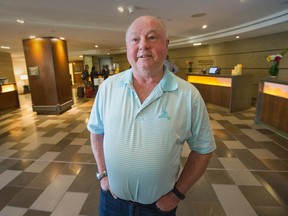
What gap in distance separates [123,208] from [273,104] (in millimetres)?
4807

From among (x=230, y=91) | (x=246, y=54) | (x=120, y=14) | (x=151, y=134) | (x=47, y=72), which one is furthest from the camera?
(x=246, y=54)

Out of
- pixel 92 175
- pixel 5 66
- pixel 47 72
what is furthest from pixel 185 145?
pixel 5 66

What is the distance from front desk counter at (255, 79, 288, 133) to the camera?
13.6ft

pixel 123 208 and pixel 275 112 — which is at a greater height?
pixel 123 208

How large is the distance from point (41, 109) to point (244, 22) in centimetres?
784

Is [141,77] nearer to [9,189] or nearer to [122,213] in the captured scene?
[122,213]

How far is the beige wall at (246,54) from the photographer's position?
22.6ft

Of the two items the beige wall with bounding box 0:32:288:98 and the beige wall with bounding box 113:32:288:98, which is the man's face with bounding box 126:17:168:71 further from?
the beige wall with bounding box 113:32:288:98

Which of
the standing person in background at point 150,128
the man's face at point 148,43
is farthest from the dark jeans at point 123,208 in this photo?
the man's face at point 148,43

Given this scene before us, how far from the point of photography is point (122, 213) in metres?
1.21

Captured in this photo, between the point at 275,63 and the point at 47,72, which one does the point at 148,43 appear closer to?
the point at 275,63

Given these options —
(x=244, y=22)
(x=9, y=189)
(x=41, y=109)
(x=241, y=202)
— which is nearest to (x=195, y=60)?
(x=244, y=22)

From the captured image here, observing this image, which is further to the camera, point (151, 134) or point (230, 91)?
point (230, 91)

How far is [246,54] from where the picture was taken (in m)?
8.27
